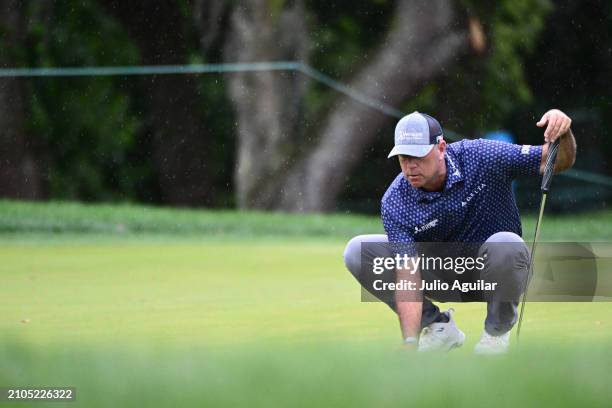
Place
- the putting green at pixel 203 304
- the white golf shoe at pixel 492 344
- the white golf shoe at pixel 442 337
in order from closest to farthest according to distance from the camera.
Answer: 1. the white golf shoe at pixel 492 344
2. the white golf shoe at pixel 442 337
3. the putting green at pixel 203 304

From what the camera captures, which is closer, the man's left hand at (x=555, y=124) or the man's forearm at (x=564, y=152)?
the man's left hand at (x=555, y=124)

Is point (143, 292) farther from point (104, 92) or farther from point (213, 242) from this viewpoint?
point (104, 92)

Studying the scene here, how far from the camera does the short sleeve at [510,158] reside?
474 centimetres

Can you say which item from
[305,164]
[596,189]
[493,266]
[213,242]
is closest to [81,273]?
[213,242]

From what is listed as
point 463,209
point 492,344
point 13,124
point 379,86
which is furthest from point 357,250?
point 13,124

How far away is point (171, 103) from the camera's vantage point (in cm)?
1944

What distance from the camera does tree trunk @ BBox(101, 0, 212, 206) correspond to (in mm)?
19016

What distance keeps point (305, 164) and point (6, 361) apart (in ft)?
42.2

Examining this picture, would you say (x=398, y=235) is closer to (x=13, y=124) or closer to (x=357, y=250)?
(x=357, y=250)

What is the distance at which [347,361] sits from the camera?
3.88m

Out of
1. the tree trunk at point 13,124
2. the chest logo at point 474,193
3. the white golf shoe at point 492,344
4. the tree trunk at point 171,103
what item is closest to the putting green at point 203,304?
the white golf shoe at point 492,344

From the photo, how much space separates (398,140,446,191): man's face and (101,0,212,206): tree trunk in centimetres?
1460

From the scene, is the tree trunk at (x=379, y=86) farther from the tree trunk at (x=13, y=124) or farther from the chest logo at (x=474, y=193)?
the chest logo at (x=474, y=193)

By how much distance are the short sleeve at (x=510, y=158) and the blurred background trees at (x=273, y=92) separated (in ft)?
38.7
